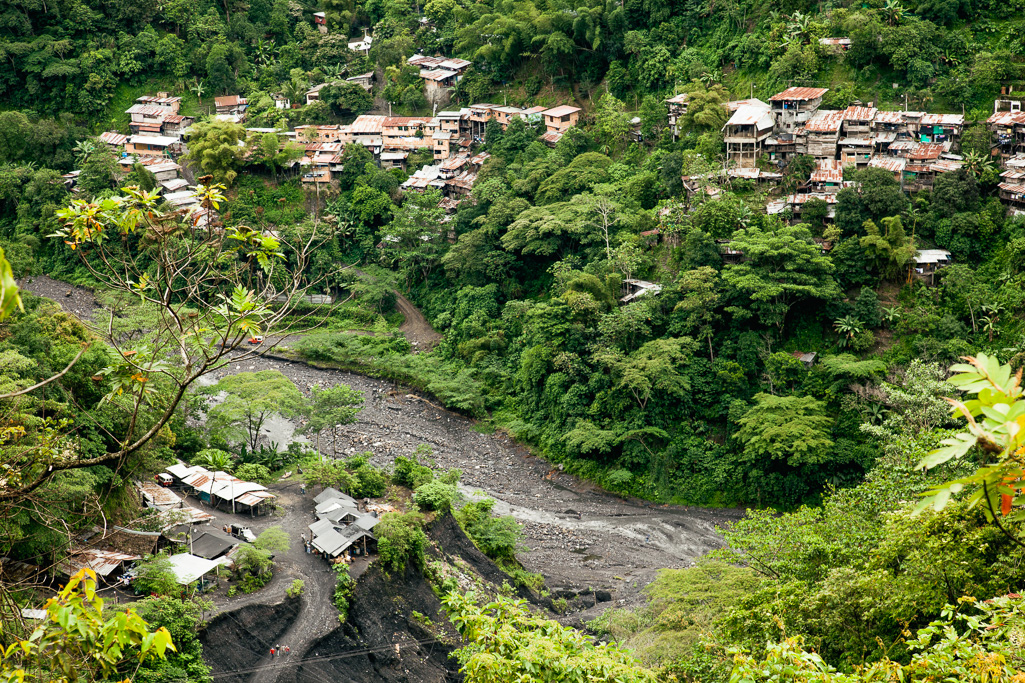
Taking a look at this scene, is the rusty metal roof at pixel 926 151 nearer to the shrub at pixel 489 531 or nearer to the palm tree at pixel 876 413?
the palm tree at pixel 876 413

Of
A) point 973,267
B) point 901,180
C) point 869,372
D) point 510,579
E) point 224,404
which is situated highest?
point 901,180

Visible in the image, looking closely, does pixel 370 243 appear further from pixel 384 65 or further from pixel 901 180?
pixel 901 180

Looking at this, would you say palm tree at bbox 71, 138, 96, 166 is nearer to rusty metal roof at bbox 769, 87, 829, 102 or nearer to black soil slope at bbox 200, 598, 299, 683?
rusty metal roof at bbox 769, 87, 829, 102

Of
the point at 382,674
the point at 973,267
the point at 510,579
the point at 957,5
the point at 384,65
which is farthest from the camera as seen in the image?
the point at 384,65

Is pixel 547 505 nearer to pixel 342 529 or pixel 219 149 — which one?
pixel 342 529

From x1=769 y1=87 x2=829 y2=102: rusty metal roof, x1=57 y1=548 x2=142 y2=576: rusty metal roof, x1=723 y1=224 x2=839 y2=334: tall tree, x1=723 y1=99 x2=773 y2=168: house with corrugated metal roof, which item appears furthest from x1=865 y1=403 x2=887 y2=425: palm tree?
x1=57 y1=548 x2=142 y2=576: rusty metal roof

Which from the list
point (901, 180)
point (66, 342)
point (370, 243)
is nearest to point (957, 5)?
point (901, 180)
